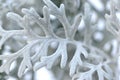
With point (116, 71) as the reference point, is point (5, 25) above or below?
above

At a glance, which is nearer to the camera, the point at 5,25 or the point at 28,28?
the point at 28,28

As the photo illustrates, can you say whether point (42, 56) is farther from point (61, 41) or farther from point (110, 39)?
point (110, 39)

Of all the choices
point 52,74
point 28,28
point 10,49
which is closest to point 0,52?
point 10,49

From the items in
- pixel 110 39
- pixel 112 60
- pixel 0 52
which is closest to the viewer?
pixel 112 60

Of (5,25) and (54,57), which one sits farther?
(5,25)

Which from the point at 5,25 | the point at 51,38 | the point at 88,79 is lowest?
the point at 88,79

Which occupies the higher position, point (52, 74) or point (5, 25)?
point (5, 25)

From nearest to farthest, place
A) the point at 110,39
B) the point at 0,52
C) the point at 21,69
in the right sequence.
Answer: the point at 21,69 → the point at 0,52 → the point at 110,39

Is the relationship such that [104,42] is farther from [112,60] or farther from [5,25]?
[5,25]

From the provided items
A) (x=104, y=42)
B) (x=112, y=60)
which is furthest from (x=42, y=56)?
(x=104, y=42)
